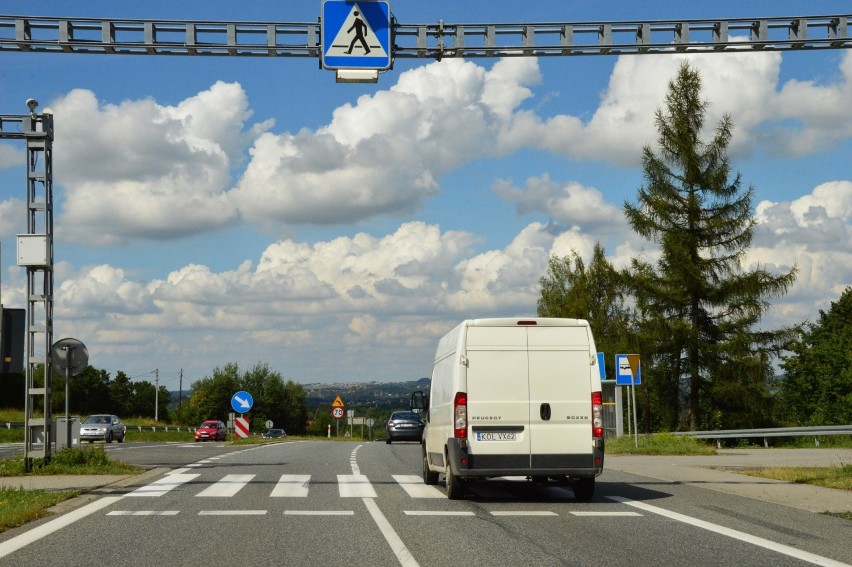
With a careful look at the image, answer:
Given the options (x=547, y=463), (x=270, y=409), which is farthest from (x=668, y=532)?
(x=270, y=409)

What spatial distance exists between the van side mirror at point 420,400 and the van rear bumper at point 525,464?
3.53 m

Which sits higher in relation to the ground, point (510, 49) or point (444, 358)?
point (510, 49)

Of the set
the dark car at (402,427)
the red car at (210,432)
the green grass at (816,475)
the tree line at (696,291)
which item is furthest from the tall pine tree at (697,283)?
the red car at (210,432)

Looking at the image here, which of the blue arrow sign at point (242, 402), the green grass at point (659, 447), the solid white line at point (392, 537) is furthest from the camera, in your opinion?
the blue arrow sign at point (242, 402)

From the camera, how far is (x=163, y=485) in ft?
56.4

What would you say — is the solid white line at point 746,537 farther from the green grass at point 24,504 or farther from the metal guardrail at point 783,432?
the metal guardrail at point 783,432

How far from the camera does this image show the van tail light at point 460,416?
14.0 meters

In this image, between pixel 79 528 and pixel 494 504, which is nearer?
pixel 79 528

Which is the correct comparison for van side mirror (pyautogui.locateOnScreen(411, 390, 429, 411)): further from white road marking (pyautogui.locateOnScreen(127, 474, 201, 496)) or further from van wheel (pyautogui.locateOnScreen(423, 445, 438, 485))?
white road marking (pyautogui.locateOnScreen(127, 474, 201, 496))

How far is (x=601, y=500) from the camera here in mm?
14680

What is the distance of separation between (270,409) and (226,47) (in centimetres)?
14049

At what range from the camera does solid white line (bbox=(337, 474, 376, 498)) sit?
15.3 meters

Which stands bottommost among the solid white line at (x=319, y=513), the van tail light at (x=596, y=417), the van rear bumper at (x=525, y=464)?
the solid white line at (x=319, y=513)

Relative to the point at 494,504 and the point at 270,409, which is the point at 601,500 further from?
the point at 270,409
